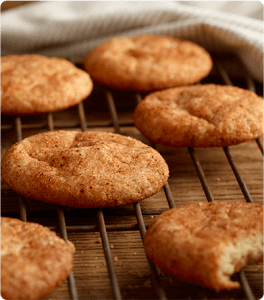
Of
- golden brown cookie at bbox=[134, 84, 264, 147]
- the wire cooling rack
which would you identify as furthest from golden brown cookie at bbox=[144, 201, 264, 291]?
golden brown cookie at bbox=[134, 84, 264, 147]

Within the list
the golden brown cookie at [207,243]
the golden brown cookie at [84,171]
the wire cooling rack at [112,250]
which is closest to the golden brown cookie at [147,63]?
the wire cooling rack at [112,250]

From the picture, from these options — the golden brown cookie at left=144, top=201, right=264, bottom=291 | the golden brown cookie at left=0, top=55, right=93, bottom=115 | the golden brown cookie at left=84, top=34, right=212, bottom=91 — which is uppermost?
the golden brown cookie at left=144, top=201, right=264, bottom=291

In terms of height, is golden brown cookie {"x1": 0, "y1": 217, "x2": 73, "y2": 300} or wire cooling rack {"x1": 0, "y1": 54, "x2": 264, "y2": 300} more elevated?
golden brown cookie {"x1": 0, "y1": 217, "x2": 73, "y2": 300}

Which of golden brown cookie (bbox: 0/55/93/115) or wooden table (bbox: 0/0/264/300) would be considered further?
golden brown cookie (bbox: 0/55/93/115)

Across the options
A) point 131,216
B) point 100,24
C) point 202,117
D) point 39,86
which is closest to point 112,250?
point 131,216

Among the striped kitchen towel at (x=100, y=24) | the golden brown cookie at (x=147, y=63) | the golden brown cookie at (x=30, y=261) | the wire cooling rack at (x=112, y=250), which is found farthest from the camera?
the striped kitchen towel at (x=100, y=24)

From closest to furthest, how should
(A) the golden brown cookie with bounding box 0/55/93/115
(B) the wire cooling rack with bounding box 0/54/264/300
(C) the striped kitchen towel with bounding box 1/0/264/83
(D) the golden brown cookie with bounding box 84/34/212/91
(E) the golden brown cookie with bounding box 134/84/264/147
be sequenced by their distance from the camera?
1. (B) the wire cooling rack with bounding box 0/54/264/300
2. (E) the golden brown cookie with bounding box 134/84/264/147
3. (A) the golden brown cookie with bounding box 0/55/93/115
4. (D) the golden brown cookie with bounding box 84/34/212/91
5. (C) the striped kitchen towel with bounding box 1/0/264/83

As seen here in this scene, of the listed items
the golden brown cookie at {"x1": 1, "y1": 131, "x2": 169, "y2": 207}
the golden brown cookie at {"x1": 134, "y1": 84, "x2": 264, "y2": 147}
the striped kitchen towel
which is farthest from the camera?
the striped kitchen towel

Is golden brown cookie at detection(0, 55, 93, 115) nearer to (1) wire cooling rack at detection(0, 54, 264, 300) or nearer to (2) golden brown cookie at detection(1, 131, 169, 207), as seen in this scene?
(1) wire cooling rack at detection(0, 54, 264, 300)

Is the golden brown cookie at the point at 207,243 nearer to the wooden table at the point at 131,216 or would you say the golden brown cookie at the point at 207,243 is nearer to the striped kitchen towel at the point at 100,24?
the wooden table at the point at 131,216
